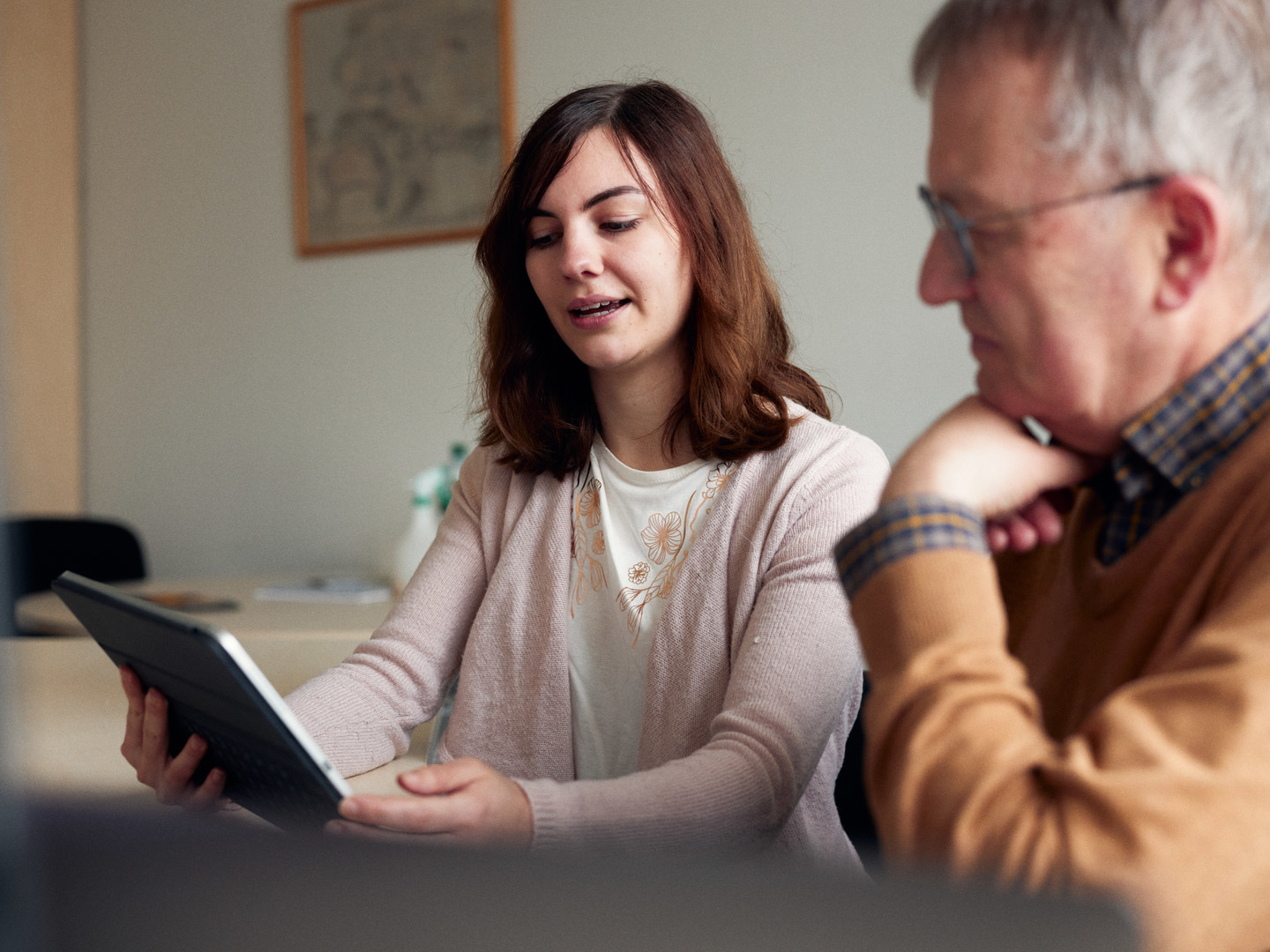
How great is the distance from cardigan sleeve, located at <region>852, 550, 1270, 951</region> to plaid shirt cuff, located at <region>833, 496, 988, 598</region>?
0.06 ft

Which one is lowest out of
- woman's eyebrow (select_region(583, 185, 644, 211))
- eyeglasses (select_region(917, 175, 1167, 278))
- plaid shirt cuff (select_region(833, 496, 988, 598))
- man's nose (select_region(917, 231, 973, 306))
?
plaid shirt cuff (select_region(833, 496, 988, 598))

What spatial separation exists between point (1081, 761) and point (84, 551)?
289cm

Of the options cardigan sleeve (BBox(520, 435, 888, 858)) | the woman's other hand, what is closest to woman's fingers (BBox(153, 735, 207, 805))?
the woman's other hand

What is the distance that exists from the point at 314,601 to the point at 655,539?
4.54 ft

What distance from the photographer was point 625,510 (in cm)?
117

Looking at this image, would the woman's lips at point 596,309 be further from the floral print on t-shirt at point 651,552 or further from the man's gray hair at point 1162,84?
the man's gray hair at point 1162,84

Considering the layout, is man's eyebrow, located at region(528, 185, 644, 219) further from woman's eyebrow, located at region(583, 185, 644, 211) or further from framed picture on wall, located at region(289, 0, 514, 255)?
framed picture on wall, located at region(289, 0, 514, 255)

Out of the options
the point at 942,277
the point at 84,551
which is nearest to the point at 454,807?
the point at 942,277

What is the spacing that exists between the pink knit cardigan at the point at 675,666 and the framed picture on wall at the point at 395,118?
6.23 feet

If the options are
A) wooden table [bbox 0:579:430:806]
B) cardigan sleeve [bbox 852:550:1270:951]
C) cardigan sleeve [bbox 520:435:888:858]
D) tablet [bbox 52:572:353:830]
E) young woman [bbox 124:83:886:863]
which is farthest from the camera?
young woman [bbox 124:83:886:863]

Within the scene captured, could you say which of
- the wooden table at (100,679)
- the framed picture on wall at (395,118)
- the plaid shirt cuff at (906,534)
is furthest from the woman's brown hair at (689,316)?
the framed picture on wall at (395,118)

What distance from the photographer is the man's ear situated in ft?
1.86

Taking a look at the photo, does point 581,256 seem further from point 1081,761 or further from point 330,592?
point 330,592

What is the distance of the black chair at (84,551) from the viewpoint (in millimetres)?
2764
